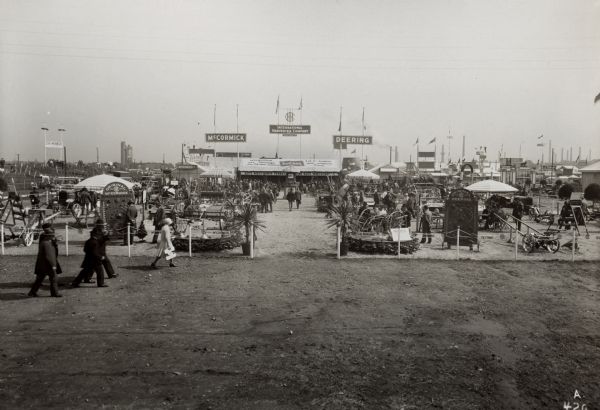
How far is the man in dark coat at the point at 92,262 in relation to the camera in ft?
35.7

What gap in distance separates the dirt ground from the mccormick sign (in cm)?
4544

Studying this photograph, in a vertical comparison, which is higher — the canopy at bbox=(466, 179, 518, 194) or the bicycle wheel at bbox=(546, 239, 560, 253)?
the canopy at bbox=(466, 179, 518, 194)

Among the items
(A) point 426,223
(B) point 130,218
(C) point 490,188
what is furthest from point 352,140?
(B) point 130,218

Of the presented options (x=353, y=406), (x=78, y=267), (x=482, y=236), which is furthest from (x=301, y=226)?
(x=353, y=406)

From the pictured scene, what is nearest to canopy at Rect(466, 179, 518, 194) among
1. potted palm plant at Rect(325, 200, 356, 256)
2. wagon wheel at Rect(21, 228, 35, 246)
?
potted palm plant at Rect(325, 200, 356, 256)

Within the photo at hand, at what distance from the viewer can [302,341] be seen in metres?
7.66

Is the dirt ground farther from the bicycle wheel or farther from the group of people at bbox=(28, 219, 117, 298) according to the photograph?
the bicycle wheel

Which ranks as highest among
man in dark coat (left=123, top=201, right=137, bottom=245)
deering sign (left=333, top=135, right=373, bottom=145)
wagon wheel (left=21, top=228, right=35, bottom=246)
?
deering sign (left=333, top=135, right=373, bottom=145)

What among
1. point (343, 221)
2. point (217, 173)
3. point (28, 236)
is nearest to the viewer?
point (343, 221)

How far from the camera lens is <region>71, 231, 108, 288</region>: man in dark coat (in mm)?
10891

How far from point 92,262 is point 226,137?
47.4 m

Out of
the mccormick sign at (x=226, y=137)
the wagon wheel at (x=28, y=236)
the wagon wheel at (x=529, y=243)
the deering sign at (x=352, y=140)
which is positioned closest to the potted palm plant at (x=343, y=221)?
the wagon wheel at (x=529, y=243)

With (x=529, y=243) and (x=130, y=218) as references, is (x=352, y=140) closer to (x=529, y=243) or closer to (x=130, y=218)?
(x=529, y=243)

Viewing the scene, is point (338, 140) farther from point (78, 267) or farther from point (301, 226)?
point (78, 267)
